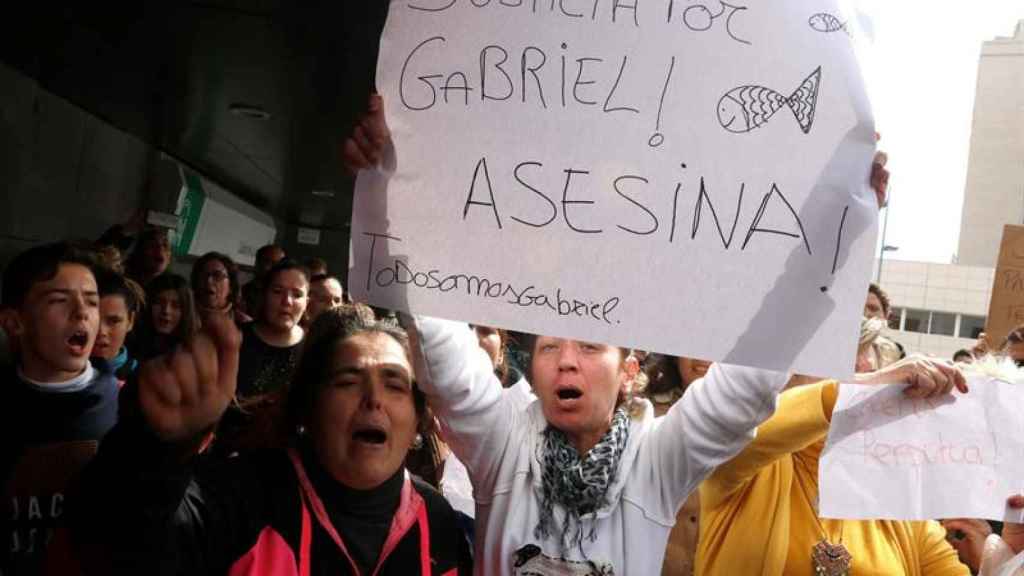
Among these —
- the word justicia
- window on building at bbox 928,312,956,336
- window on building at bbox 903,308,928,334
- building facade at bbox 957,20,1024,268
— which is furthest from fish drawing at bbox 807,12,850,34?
window on building at bbox 928,312,956,336

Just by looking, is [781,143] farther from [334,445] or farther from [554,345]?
[334,445]

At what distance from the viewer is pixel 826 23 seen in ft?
6.06

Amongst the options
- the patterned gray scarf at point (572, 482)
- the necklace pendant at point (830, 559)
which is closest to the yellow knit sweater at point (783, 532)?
the necklace pendant at point (830, 559)

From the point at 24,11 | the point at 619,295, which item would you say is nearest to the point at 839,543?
the point at 619,295

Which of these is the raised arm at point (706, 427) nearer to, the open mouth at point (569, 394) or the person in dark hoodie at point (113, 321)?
the open mouth at point (569, 394)

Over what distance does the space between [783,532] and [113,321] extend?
2.41m

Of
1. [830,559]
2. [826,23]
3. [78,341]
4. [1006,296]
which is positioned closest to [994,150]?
[1006,296]

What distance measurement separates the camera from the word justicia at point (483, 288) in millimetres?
1838

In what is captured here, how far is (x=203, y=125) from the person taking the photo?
9.50 metres

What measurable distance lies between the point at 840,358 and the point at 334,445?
99 cm

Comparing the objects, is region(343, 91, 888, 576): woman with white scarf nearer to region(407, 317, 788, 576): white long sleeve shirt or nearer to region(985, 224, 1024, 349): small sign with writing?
region(407, 317, 788, 576): white long sleeve shirt

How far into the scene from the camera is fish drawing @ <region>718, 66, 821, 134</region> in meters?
1.84

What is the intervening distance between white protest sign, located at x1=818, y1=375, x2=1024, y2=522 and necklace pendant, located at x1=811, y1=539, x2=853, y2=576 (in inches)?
12.2

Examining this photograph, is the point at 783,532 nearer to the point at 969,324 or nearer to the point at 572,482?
the point at 572,482
